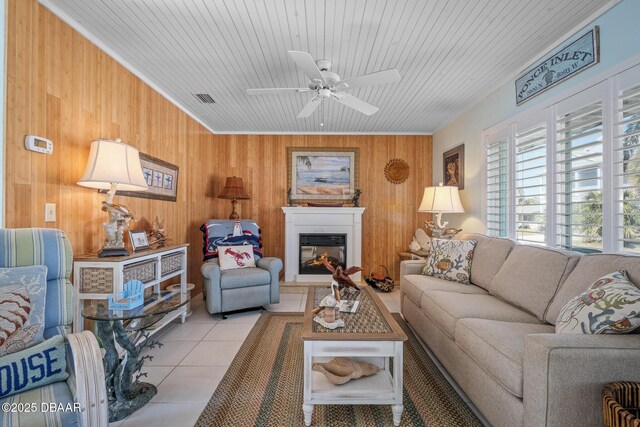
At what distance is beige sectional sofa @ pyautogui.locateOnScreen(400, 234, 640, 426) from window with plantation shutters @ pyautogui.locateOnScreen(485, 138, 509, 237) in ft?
1.08

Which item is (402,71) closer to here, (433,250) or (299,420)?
(433,250)

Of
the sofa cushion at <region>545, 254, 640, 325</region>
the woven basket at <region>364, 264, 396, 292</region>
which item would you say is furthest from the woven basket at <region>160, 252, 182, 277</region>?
the sofa cushion at <region>545, 254, 640, 325</region>

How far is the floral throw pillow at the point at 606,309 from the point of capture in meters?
1.32

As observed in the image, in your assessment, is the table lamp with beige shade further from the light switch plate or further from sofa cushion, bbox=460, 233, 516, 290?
sofa cushion, bbox=460, 233, 516, 290

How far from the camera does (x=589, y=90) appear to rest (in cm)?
210

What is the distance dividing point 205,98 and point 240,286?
228 centimetres

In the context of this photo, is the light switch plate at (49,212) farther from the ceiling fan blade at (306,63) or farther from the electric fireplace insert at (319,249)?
the electric fireplace insert at (319,249)

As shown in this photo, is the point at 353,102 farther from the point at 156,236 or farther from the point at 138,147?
the point at 156,236

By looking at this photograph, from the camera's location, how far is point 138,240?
2656 mm

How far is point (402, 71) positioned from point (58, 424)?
10.8ft

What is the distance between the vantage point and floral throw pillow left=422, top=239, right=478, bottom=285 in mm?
2910

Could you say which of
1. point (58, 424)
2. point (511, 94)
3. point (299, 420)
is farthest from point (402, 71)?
point (58, 424)

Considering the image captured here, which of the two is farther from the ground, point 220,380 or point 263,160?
point 263,160

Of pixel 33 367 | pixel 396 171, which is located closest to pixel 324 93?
pixel 33 367
